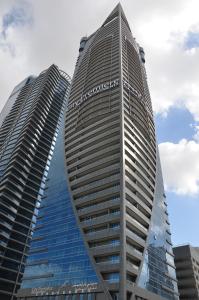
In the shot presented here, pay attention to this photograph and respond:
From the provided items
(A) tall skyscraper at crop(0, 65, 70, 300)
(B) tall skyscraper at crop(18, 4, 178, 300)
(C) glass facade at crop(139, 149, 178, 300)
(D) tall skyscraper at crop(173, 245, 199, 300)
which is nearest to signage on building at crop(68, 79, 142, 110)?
(B) tall skyscraper at crop(18, 4, 178, 300)

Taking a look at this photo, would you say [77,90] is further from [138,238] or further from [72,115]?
[138,238]

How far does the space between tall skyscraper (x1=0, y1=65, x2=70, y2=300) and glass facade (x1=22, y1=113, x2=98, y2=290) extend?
21.6 metres

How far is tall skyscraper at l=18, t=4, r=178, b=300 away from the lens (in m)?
76.7

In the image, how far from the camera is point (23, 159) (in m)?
136

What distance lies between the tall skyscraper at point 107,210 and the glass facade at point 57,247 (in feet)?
0.84

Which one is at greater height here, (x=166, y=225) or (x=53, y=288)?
(x=166, y=225)

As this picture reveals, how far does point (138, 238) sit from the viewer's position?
85.1 metres

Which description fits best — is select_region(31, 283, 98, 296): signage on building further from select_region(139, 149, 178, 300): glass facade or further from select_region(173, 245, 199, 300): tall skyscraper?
select_region(173, 245, 199, 300): tall skyscraper

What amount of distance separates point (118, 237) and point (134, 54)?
100889mm

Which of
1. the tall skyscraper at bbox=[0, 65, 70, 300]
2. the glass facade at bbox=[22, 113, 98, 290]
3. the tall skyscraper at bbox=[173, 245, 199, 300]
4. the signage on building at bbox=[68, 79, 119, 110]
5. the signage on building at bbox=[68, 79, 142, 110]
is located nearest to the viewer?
the glass facade at bbox=[22, 113, 98, 290]

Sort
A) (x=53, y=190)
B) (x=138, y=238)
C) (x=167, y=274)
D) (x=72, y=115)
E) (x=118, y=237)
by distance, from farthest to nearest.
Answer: (x=72, y=115) < (x=53, y=190) < (x=167, y=274) < (x=138, y=238) < (x=118, y=237)

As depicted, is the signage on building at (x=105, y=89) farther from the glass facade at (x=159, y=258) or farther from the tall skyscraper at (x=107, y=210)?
the glass facade at (x=159, y=258)


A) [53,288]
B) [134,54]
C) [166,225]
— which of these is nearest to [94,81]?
[134,54]

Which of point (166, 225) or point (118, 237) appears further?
point (166, 225)
